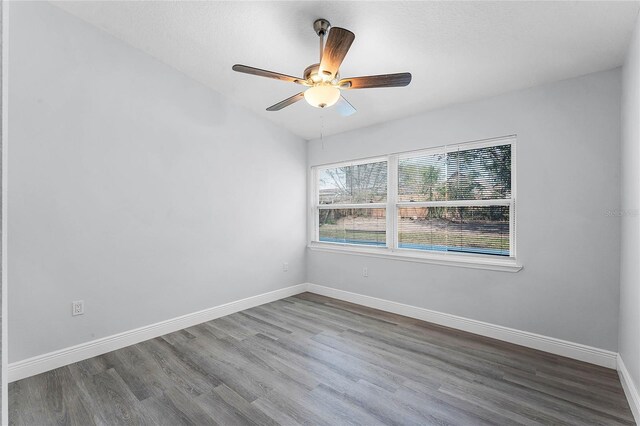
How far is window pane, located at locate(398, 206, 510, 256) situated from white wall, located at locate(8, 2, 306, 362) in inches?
78.2

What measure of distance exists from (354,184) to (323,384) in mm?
2735

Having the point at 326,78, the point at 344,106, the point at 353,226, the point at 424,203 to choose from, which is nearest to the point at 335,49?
the point at 326,78

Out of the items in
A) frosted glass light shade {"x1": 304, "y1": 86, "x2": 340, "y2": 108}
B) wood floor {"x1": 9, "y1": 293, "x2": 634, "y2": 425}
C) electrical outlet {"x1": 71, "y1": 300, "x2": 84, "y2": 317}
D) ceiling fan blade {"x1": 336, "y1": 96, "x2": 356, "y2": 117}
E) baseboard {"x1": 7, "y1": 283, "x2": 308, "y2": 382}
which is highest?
ceiling fan blade {"x1": 336, "y1": 96, "x2": 356, "y2": 117}

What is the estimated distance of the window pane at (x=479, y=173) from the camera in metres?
2.97

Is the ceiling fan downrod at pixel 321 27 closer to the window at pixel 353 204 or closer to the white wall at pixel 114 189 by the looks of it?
the white wall at pixel 114 189

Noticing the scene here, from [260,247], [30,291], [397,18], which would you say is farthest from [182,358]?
[397,18]

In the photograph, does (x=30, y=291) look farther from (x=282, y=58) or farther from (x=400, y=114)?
(x=400, y=114)

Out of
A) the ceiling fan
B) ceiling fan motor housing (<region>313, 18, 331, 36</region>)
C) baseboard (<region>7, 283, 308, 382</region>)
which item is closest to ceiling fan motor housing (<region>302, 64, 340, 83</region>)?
the ceiling fan

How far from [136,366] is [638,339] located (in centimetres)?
355

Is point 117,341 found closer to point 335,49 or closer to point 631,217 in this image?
point 335,49

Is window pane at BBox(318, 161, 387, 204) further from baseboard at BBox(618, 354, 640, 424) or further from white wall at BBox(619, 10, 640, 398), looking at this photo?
baseboard at BBox(618, 354, 640, 424)

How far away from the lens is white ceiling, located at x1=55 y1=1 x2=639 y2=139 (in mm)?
1984

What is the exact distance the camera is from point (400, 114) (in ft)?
11.6

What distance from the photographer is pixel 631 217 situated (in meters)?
2.02
